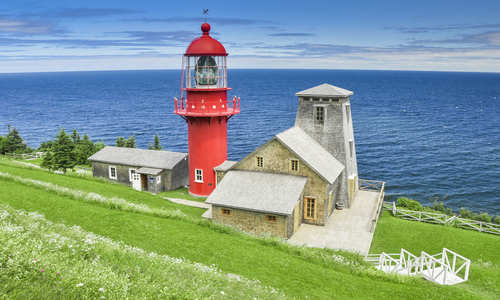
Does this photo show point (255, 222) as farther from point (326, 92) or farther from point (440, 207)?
point (440, 207)

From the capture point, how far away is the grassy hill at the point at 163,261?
8.71 metres

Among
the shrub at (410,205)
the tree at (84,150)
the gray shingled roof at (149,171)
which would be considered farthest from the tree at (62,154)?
the shrub at (410,205)

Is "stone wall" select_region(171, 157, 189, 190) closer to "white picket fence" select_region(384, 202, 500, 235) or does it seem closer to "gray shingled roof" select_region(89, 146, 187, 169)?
"gray shingled roof" select_region(89, 146, 187, 169)

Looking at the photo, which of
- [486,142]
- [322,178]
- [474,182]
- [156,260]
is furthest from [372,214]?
[486,142]

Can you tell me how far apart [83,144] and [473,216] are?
50.7 meters

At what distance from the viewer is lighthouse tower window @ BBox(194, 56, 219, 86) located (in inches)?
1208

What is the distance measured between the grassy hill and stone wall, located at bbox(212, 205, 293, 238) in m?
4.96

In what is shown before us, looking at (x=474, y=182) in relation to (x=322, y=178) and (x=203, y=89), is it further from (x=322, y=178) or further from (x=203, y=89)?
(x=203, y=89)

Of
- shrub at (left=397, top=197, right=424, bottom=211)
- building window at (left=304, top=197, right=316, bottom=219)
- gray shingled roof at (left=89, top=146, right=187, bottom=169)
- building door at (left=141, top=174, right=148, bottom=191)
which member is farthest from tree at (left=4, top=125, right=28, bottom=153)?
shrub at (left=397, top=197, right=424, bottom=211)

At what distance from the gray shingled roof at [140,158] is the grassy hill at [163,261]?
14198 mm

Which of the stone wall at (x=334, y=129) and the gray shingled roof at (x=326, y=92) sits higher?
the gray shingled roof at (x=326, y=92)

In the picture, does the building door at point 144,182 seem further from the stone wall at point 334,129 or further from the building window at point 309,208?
the building window at point 309,208

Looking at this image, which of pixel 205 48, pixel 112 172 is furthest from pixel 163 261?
pixel 112 172

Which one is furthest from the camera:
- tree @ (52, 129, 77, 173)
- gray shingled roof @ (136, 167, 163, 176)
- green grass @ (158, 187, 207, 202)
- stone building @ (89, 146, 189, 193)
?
tree @ (52, 129, 77, 173)
